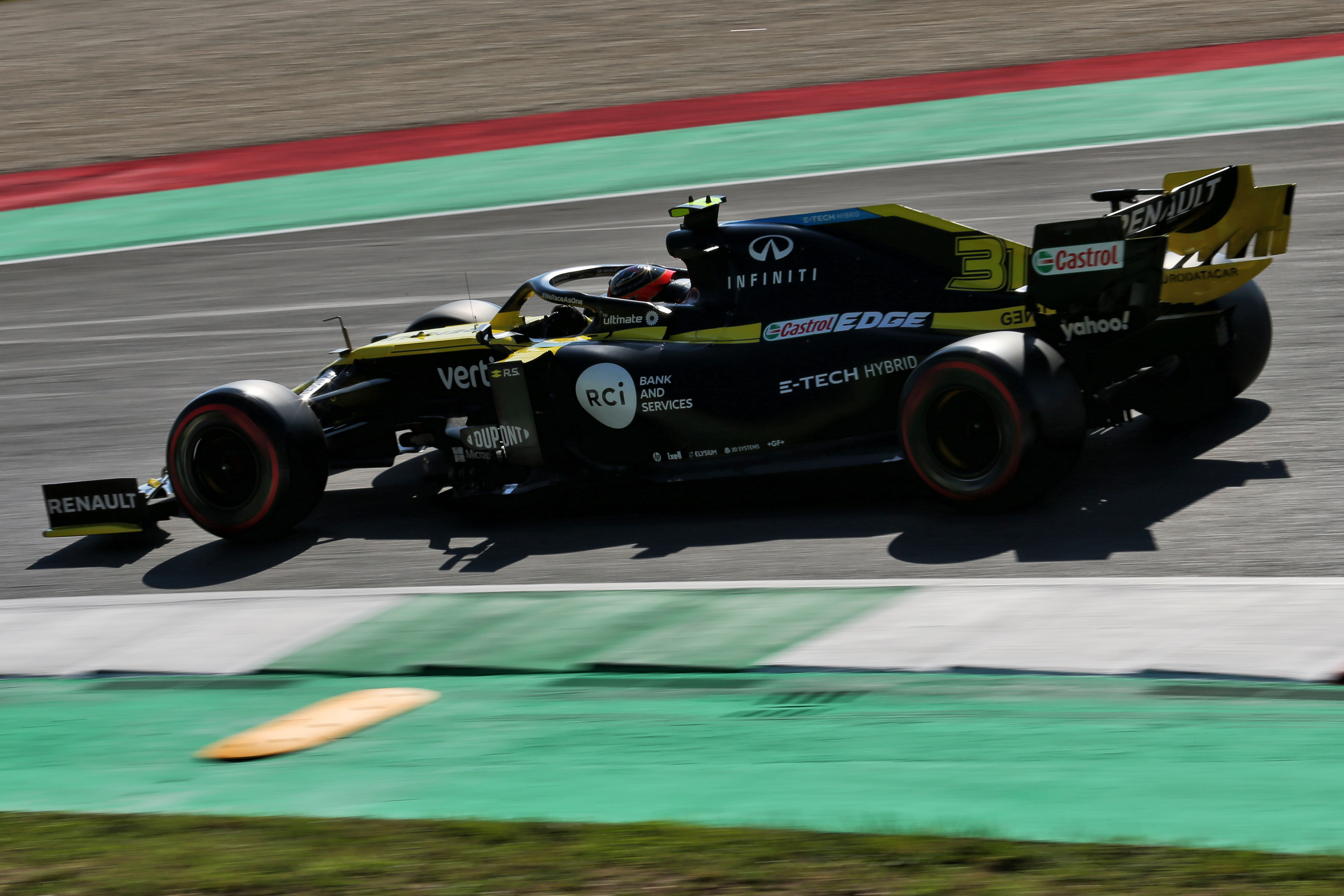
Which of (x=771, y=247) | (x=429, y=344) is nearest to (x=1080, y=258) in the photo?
(x=771, y=247)

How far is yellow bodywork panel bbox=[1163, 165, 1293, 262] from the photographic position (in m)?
8.50

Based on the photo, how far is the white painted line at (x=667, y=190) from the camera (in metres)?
17.6

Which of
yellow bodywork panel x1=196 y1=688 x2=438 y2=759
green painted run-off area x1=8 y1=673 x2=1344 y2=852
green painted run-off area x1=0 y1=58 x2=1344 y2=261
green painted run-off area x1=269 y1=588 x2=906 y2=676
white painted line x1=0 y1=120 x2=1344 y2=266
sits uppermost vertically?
green painted run-off area x1=0 y1=58 x2=1344 y2=261

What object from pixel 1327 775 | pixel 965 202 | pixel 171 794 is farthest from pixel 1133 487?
pixel 965 202

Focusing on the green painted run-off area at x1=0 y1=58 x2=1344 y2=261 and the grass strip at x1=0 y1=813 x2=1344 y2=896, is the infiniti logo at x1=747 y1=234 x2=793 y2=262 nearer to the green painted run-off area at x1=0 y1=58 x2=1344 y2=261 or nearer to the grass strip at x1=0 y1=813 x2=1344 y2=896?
the grass strip at x1=0 y1=813 x2=1344 y2=896

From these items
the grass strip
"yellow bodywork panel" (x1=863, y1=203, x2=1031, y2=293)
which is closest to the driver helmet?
"yellow bodywork panel" (x1=863, y1=203, x2=1031, y2=293)

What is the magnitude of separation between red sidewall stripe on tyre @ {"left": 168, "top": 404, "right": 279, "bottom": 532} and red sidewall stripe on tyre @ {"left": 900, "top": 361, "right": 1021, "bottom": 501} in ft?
12.5

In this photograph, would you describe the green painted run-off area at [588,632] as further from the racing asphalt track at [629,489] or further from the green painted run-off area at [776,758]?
the racing asphalt track at [629,489]

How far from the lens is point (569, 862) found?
479cm

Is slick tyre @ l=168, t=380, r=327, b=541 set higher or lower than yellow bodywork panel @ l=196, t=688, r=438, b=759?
higher

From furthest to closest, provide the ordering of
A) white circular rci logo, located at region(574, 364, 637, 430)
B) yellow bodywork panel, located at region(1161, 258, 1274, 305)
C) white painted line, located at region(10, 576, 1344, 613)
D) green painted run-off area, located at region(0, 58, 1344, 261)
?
green painted run-off area, located at region(0, 58, 1344, 261), white circular rci logo, located at region(574, 364, 637, 430), yellow bodywork panel, located at region(1161, 258, 1274, 305), white painted line, located at region(10, 576, 1344, 613)

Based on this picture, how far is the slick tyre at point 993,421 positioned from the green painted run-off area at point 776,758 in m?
1.82

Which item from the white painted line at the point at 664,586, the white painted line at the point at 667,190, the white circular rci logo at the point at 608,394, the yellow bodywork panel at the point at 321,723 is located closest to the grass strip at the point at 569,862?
the yellow bodywork panel at the point at 321,723

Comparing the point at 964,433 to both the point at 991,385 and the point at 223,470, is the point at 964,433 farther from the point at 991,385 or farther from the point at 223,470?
the point at 223,470
